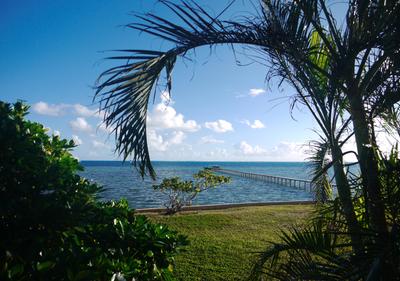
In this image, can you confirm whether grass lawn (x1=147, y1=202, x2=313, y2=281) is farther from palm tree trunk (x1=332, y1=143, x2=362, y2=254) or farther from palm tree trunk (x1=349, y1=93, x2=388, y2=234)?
palm tree trunk (x1=349, y1=93, x2=388, y2=234)

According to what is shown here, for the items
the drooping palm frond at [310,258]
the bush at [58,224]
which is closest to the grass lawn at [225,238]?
the drooping palm frond at [310,258]

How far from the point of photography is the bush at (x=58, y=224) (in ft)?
5.60

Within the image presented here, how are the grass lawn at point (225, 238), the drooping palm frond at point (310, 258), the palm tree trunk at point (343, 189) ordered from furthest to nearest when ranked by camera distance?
the grass lawn at point (225, 238) → the palm tree trunk at point (343, 189) → the drooping palm frond at point (310, 258)

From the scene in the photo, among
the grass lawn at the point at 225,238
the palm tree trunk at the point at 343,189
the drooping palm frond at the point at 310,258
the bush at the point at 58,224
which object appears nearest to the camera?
the bush at the point at 58,224

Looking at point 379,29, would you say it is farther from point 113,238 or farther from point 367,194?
point 113,238

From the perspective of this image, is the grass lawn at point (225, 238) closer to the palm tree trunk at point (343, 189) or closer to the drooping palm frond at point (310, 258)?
the drooping palm frond at point (310, 258)

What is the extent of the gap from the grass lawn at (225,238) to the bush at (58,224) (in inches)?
53.5

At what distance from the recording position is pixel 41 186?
2.09 m

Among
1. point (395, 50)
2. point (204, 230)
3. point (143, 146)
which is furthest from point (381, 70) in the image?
point (204, 230)

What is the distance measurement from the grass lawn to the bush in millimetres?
1358

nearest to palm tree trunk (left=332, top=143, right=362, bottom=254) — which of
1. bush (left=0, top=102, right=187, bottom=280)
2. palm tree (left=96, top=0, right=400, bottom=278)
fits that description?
palm tree (left=96, top=0, right=400, bottom=278)

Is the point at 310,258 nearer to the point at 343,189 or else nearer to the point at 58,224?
the point at 343,189

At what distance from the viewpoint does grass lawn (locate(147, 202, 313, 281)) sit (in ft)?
20.0

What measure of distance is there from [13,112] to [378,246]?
8.25 ft
